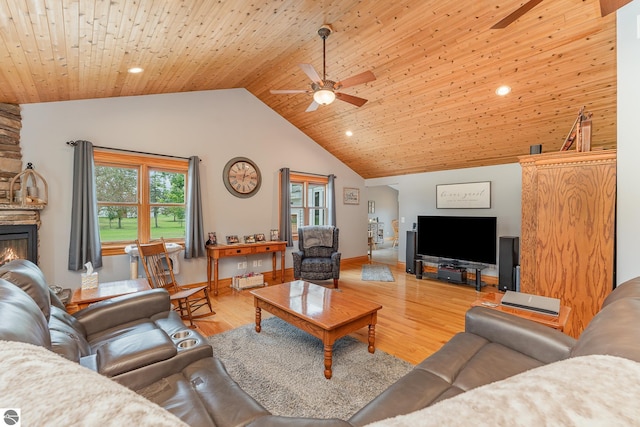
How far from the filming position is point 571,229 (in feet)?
7.98

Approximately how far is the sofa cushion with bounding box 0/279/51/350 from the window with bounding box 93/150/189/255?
2.90 metres

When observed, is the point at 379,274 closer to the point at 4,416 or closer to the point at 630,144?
the point at 630,144

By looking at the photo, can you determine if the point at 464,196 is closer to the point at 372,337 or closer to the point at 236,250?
the point at 372,337

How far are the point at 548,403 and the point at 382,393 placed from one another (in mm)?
1161

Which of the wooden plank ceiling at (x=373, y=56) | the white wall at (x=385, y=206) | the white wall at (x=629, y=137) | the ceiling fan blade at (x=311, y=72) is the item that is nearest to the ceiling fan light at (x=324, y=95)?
the ceiling fan blade at (x=311, y=72)

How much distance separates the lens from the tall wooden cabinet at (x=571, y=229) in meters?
2.29

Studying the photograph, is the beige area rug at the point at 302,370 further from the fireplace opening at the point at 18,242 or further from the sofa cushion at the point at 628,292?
the fireplace opening at the point at 18,242

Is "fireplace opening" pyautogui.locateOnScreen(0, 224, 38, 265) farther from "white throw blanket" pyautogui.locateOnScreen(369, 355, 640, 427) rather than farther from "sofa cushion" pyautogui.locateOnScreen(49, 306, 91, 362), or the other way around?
"white throw blanket" pyautogui.locateOnScreen(369, 355, 640, 427)

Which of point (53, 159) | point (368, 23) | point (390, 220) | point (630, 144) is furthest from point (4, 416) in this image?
point (390, 220)

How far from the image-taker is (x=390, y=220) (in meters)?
10.8

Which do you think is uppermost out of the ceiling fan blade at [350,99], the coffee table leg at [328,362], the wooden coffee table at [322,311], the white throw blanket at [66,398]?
the ceiling fan blade at [350,99]

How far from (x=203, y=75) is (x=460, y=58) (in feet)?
10.5

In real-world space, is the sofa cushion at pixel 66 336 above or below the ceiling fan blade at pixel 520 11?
below

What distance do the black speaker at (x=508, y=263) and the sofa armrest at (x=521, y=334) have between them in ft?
8.95
